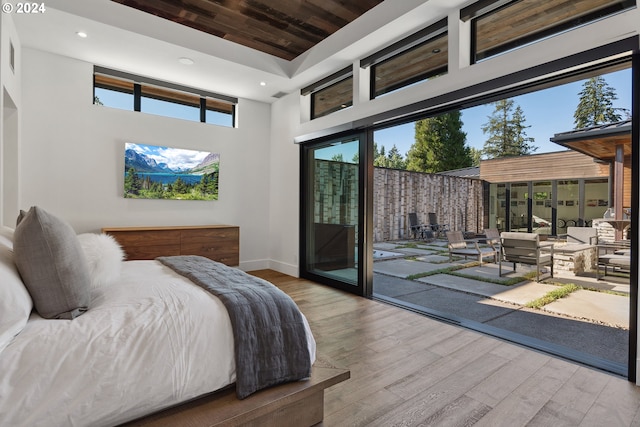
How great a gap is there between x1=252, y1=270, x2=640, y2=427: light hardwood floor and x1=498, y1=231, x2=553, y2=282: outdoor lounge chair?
289 centimetres

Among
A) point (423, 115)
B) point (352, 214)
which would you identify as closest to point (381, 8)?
point (423, 115)

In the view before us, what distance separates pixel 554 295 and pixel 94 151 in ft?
20.0

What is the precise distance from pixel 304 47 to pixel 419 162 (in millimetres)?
8609

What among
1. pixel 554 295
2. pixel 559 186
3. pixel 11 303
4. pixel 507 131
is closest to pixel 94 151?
pixel 11 303

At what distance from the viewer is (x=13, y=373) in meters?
1.02

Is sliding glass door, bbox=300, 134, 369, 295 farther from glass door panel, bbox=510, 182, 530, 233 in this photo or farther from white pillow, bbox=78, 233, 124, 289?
glass door panel, bbox=510, 182, 530, 233

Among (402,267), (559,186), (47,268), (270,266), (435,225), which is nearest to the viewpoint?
(47,268)

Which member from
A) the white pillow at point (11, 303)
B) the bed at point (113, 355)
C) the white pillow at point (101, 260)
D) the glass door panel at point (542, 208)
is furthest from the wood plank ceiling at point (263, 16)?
the glass door panel at point (542, 208)

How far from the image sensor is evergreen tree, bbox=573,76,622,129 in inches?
188

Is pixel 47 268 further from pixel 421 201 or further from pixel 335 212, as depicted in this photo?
pixel 421 201

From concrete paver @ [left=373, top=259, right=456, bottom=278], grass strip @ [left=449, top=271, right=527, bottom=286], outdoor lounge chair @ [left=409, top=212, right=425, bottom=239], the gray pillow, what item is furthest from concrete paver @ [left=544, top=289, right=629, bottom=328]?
outdoor lounge chair @ [left=409, top=212, right=425, bottom=239]

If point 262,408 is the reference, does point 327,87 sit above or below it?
above

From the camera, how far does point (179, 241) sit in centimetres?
431

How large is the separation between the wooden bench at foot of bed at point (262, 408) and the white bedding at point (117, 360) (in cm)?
6
